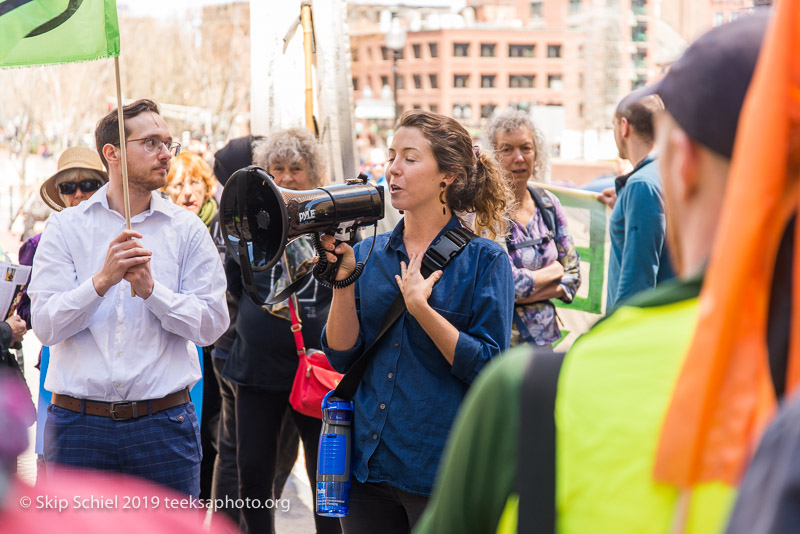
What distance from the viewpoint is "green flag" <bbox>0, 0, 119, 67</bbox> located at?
358 cm

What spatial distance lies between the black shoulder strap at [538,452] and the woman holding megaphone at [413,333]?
190cm

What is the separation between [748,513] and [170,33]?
184 feet

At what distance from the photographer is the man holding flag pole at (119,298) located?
11.2 feet

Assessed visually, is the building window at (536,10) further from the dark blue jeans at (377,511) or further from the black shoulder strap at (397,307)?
the dark blue jeans at (377,511)

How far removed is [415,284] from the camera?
3.08m

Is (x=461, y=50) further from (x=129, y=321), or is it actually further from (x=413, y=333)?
(x=413, y=333)

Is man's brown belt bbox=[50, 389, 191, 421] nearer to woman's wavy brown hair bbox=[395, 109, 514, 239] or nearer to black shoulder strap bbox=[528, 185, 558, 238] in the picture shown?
woman's wavy brown hair bbox=[395, 109, 514, 239]

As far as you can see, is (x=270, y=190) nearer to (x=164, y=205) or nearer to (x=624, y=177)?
(x=164, y=205)

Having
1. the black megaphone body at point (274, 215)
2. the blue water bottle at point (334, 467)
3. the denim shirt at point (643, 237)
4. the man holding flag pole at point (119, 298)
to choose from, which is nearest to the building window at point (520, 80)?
the denim shirt at point (643, 237)

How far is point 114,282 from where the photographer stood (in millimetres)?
3340

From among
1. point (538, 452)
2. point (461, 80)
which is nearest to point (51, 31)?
point (538, 452)

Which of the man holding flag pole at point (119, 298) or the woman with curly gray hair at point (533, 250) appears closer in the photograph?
the man holding flag pole at point (119, 298)

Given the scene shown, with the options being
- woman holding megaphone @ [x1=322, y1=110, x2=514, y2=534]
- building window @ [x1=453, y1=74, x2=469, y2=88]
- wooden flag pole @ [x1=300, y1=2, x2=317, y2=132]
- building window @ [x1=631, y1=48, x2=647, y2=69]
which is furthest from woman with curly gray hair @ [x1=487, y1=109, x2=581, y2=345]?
building window @ [x1=453, y1=74, x2=469, y2=88]

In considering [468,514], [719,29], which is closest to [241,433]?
[468,514]
